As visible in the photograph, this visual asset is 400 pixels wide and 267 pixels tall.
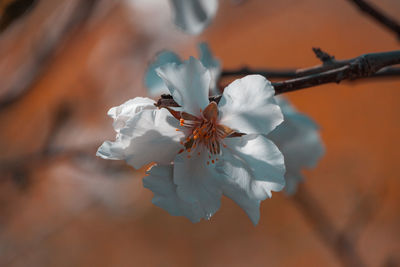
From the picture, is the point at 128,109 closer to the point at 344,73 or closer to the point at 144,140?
the point at 144,140

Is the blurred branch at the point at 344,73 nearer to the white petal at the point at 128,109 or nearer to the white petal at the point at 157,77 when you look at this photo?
the white petal at the point at 128,109

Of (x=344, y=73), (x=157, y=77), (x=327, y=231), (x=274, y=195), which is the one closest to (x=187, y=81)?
(x=344, y=73)

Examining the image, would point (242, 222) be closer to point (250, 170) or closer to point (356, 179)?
point (356, 179)

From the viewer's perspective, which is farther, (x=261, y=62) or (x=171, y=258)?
(x=261, y=62)

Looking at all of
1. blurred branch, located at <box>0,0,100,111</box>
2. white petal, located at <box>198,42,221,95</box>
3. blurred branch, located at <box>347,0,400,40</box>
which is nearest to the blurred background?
blurred branch, located at <box>0,0,100,111</box>

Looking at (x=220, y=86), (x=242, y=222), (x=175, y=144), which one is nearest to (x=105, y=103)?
(x=220, y=86)

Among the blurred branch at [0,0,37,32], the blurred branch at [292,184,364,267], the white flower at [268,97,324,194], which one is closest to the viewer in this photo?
the blurred branch at [0,0,37,32]

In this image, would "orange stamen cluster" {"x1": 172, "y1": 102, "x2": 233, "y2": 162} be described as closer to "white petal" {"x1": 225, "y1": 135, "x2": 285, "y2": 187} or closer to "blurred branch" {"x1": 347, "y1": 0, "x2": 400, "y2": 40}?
"white petal" {"x1": 225, "y1": 135, "x2": 285, "y2": 187}
